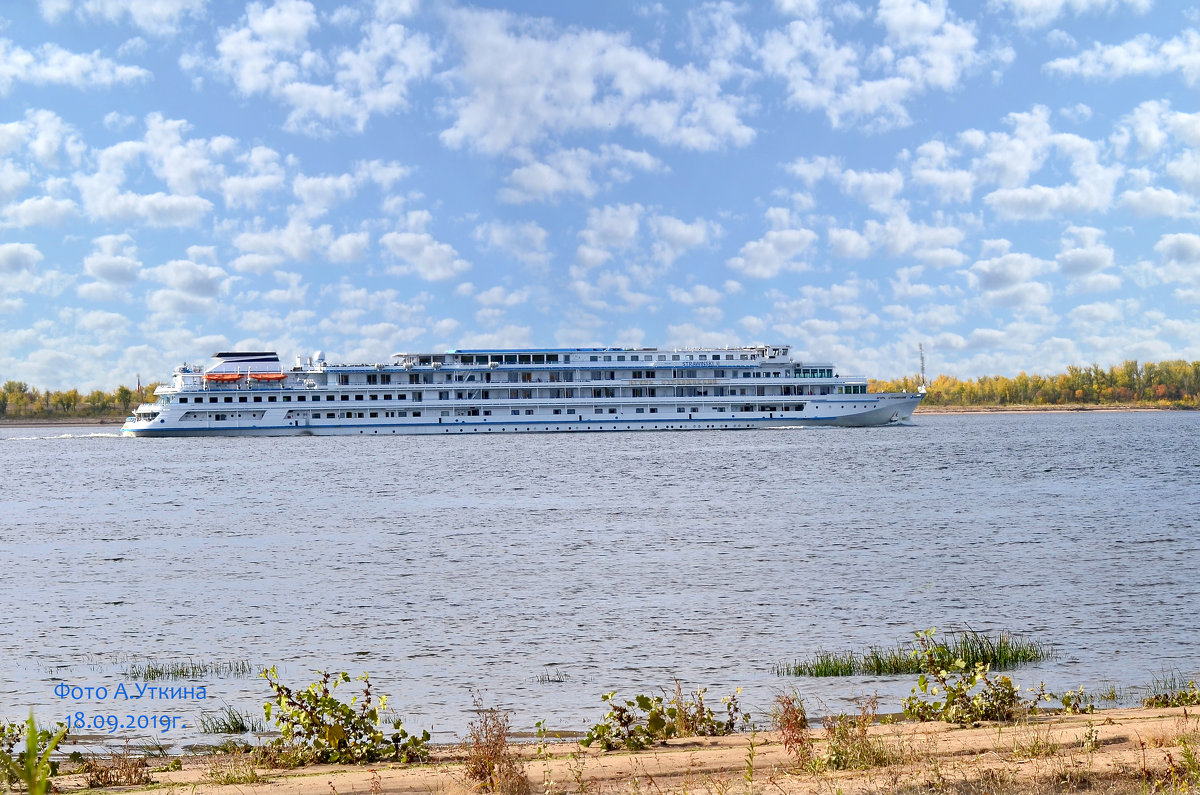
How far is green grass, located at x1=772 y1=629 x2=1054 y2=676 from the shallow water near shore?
395 mm

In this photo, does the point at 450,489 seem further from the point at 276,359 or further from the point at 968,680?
the point at 276,359

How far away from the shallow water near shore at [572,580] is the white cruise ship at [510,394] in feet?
131

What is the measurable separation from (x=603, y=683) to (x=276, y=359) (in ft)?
283

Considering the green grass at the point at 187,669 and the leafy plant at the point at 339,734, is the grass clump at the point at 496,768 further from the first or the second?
the green grass at the point at 187,669

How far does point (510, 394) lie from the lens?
9481 cm

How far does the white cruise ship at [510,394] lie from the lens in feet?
301

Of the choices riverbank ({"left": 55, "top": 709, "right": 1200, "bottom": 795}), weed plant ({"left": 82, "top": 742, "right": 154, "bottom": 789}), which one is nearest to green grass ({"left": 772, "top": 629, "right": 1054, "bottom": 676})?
riverbank ({"left": 55, "top": 709, "right": 1200, "bottom": 795})

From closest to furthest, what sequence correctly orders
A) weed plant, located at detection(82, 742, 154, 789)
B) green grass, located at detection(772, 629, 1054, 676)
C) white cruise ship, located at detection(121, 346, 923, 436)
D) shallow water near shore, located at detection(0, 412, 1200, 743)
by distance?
weed plant, located at detection(82, 742, 154, 789) < green grass, located at detection(772, 629, 1054, 676) < shallow water near shore, located at detection(0, 412, 1200, 743) < white cruise ship, located at detection(121, 346, 923, 436)

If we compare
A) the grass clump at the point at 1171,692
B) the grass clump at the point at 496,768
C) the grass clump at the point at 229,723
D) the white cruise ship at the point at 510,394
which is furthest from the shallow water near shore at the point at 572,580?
the white cruise ship at the point at 510,394

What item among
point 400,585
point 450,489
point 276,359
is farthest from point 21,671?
point 276,359

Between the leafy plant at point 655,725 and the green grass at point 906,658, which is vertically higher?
the leafy plant at point 655,725

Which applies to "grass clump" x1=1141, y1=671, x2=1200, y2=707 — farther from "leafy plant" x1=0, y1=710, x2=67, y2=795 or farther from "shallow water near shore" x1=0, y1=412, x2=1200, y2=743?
"leafy plant" x1=0, y1=710, x2=67, y2=795

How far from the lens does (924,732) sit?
9.84 meters

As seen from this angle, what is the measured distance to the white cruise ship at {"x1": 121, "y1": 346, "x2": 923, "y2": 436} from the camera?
9175cm
